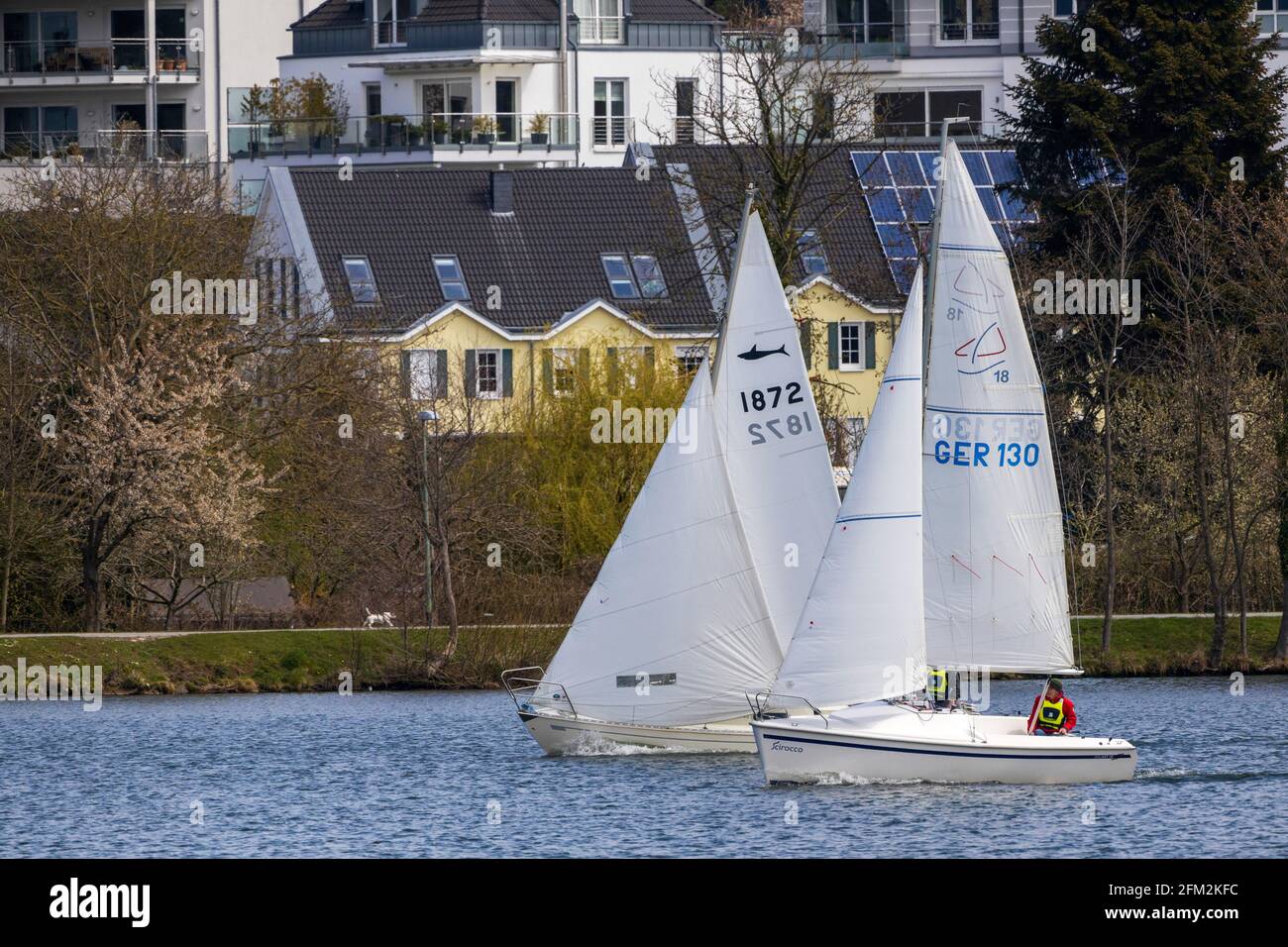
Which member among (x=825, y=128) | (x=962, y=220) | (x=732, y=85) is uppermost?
(x=732, y=85)

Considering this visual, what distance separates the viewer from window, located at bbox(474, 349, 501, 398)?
73.5m

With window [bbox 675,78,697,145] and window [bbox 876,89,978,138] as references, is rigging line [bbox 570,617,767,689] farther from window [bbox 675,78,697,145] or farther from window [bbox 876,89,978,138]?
window [bbox 876,89,978,138]

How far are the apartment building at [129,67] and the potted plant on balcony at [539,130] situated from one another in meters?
12.4

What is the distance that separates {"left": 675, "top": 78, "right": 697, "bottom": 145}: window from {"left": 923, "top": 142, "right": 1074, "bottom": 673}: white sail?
54426 millimetres

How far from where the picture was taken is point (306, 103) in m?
96.0

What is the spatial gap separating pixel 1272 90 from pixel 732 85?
33164 millimetres

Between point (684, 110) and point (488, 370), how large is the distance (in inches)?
971

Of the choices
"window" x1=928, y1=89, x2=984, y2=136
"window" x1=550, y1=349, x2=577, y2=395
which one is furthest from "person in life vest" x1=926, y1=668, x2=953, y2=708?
"window" x1=928, y1=89, x2=984, y2=136

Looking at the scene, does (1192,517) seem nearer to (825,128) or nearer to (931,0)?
(825,128)

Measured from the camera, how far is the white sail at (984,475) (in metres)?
38.0

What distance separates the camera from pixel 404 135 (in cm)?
9512

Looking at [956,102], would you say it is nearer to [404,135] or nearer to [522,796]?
[404,135]

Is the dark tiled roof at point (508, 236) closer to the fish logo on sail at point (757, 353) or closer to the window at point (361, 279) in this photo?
the window at point (361, 279)
